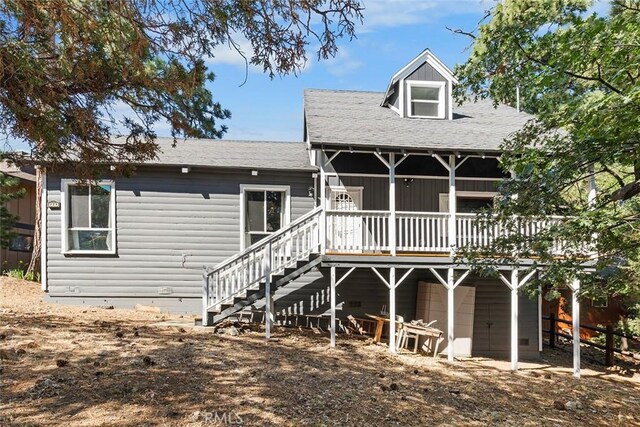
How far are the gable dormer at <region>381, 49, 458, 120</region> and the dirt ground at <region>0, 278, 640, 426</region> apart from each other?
685cm

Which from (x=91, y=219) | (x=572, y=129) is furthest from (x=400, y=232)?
(x=91, y=219)

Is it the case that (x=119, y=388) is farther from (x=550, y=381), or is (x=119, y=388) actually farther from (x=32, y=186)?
(x=32, y=186)

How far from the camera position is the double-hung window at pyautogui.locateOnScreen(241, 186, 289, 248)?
1364cm

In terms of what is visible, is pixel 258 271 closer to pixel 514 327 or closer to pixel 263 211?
pixel 263 211

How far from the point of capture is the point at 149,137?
345 inches

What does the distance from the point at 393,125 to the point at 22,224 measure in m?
16.4

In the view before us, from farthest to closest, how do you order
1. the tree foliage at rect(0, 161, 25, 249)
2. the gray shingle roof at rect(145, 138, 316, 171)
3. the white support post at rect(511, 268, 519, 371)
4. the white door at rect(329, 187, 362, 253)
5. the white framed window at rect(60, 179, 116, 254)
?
the tree foliage at rect(0, 161, 25, 249) < the gray shingle roof at rect(145, 138, 316, 171) < the white framed window at rect(60, 179, 116, 254) < the white door at rect(329, 187, 362, 253) < the white support post at rect(511, 268, 519, 371)

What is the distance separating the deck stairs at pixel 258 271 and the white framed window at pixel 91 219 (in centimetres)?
359

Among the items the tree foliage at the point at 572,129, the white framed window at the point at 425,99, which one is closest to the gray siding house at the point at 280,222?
the white framed window at the point at 425,99

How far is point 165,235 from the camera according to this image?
44.1ft

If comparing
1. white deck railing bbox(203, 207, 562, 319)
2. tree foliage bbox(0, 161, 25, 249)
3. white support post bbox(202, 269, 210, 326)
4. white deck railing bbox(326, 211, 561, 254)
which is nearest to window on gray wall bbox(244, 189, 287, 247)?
white deck railing bbox(203, 207, 562, 319)

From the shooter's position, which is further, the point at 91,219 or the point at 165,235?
the point at 165,235

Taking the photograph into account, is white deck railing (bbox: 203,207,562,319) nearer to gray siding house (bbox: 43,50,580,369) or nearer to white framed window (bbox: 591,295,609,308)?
gray siding house (bbox: 43,50,580,369)

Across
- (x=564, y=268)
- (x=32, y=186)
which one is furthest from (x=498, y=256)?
(x=32, y=186)
